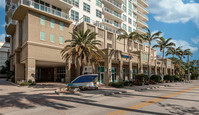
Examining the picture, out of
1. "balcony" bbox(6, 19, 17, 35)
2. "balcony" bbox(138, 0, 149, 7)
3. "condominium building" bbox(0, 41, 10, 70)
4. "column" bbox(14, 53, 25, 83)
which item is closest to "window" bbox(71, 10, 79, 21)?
"balcony" bbox(6, 19, 17, 35)

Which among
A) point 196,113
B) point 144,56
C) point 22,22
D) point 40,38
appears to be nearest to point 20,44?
point 22,22

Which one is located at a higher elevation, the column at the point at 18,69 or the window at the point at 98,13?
the window at the point at 98,13

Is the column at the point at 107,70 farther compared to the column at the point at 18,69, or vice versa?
the column at the point at 18,69

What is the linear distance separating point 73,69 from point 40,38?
1072 centimetres

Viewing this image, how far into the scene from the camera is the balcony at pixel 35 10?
2543 cm

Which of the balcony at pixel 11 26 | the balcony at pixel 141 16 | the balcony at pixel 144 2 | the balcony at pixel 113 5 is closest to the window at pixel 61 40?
the balcony at pixel 11 26

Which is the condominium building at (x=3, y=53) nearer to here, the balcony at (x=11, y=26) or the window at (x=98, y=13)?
the balcony at (x=11, y=26)

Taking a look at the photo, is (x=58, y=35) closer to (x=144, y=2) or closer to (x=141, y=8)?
(x=141, y=8)

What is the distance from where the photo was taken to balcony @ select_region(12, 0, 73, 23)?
25434mm

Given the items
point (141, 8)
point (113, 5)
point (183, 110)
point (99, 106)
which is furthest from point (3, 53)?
point (183, 110)

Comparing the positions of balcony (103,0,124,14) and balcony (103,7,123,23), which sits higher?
→ balcony (103,0,124,14)

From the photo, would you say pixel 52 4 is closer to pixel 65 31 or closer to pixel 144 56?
pixel 65 31

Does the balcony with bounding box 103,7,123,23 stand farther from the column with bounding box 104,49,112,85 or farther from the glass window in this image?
the column with bounding box 104,49,112,85

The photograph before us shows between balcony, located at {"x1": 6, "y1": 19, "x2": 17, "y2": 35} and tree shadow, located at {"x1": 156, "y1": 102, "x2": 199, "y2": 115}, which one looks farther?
balcony, located at {"x1": 6, "y1": 19, "x2": 17, "y2": 35}
